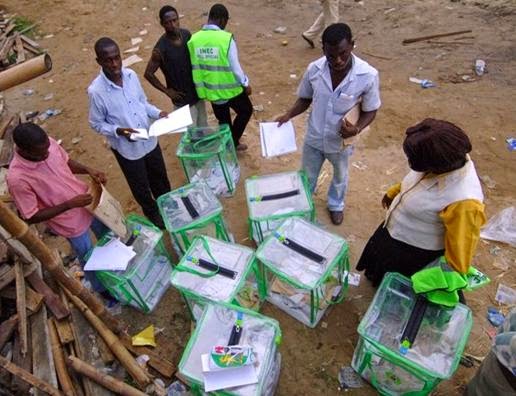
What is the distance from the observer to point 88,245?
3398 millimetres

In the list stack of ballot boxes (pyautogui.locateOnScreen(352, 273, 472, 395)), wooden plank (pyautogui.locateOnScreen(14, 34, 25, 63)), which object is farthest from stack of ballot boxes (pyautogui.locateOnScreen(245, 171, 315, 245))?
wooden plank (pyautogui.locateOnScreen(14, 34, 25, 63))

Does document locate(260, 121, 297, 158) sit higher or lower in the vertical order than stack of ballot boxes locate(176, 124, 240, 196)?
higher

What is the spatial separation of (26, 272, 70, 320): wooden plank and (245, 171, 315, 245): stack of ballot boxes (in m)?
1.84

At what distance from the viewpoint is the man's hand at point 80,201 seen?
290cm

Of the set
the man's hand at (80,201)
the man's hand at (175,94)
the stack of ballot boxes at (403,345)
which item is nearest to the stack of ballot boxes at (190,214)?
the man's hand at (80,201)

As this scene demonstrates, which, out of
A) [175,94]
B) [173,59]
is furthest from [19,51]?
[173,59]

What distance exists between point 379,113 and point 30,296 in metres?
4.99

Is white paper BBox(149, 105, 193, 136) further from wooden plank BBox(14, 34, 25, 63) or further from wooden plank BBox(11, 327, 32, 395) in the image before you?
wooden plank BBox(14, 34, 25, 63)

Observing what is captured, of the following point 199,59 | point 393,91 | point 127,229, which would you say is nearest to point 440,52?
Answer: point 393,91

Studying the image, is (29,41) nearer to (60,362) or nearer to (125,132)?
(125,132)

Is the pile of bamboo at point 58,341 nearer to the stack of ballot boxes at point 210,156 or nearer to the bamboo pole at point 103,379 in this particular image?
the bamboo pole at point 103,379

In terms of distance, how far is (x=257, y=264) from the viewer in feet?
10.7

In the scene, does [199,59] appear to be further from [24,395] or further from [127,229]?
[24,395]

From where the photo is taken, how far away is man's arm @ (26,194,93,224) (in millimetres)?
2838
